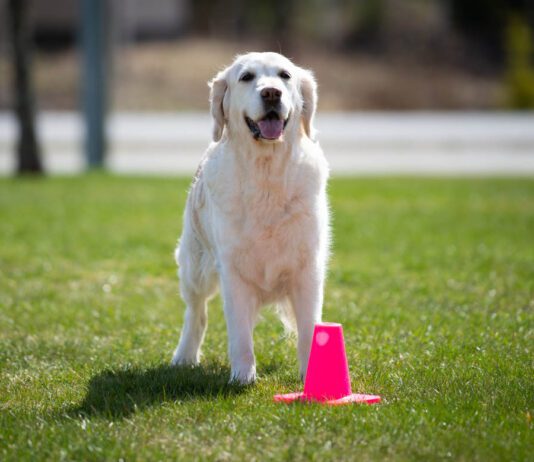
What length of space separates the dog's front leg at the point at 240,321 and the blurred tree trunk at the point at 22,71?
14252 mm

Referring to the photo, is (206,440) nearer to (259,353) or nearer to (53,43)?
(259,353)

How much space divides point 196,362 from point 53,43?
41586mm

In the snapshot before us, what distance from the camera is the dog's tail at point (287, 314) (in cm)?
583

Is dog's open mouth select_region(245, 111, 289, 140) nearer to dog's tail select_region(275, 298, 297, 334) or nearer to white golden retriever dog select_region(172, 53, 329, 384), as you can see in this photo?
white golden retriever dog select_region(172, 53, 329, 384)

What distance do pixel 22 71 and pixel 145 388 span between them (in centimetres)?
1488

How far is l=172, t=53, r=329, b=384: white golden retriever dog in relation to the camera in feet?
18.0

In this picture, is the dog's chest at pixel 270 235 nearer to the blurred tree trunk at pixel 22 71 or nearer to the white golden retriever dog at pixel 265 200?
the white golden retriever dog at pixel 265 200

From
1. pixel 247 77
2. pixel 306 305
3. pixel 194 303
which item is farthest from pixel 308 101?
pixel 194 303

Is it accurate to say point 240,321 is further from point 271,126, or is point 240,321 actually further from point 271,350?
point 271,126

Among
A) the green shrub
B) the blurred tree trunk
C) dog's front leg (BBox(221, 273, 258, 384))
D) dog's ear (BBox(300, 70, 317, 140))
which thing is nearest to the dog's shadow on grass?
dog's front leg (BBox(221, 273, 258, 384))

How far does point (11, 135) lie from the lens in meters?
27.6

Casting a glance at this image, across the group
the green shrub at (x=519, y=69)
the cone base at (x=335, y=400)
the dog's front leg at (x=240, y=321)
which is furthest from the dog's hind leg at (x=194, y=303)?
the green shrub at (x=519, y=69)

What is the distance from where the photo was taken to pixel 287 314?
234 inches

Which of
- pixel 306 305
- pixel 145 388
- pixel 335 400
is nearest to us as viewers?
pixel 335 400
